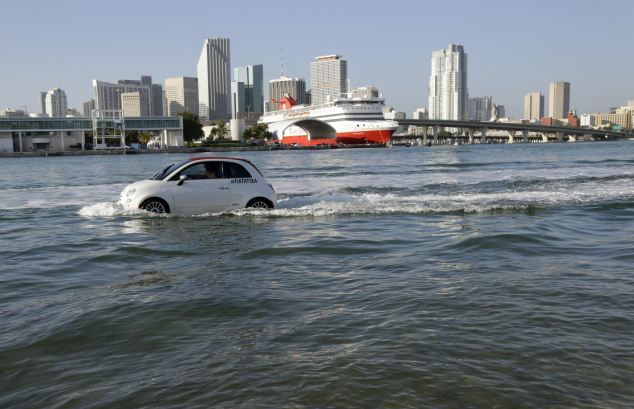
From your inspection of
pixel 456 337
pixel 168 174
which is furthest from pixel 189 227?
pixel 456 337

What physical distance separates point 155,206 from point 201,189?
1.19m

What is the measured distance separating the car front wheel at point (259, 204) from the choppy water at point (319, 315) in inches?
71.7

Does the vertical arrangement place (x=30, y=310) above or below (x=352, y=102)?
below

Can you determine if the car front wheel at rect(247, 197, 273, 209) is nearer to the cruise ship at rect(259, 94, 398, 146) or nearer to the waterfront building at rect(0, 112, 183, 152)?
the cruise ship at rect(259, 94, 398, 146)

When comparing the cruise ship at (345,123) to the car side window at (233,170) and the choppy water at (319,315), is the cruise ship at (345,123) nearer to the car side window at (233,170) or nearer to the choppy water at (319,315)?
the car side window at (233,170)

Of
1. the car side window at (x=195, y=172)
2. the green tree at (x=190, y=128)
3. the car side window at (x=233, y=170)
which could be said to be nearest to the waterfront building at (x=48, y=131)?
the green tree at (x=190, y=128)

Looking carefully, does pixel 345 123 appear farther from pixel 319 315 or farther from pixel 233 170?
pixel 319 315

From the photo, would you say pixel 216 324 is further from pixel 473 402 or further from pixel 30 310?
pixel 473 402

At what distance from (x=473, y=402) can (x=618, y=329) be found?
93.8 inches

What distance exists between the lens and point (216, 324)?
6.07 m

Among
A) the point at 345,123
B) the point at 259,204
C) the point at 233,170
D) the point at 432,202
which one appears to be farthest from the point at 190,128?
the point at 233,170

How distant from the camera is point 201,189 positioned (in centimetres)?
1474

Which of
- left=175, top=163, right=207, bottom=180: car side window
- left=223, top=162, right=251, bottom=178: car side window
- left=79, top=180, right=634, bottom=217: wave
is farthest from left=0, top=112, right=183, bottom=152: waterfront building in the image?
left=223, top=162, right=251, bottom=178: car side window

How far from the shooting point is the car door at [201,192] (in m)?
14.6
